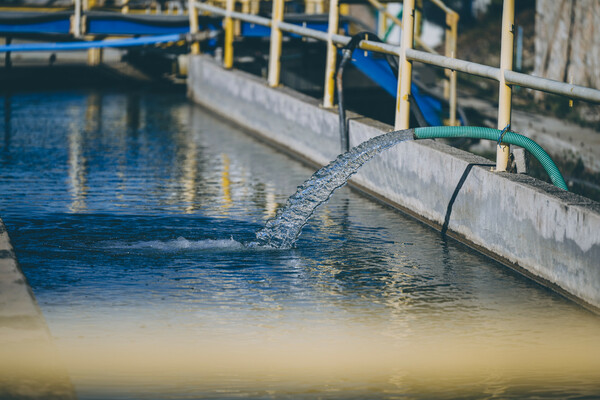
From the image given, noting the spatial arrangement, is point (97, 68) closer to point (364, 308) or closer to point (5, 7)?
point (5, 7)

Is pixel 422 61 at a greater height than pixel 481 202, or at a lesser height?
greater

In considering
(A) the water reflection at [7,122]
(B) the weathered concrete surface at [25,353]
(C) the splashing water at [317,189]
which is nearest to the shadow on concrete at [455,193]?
(C) the splashing water at [317,189]

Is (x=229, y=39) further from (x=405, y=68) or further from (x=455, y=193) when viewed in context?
(x=455, y=193)

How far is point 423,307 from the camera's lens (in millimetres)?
7145

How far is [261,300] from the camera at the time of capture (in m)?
7.21

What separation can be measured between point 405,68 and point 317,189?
1.91m

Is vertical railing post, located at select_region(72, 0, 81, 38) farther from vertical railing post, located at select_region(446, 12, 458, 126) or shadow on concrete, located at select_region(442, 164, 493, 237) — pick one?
shadow on concrete, located at select_region(442, 164, 493, 237)

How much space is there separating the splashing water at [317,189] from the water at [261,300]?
0.50 feet

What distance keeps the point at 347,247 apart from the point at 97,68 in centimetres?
1650

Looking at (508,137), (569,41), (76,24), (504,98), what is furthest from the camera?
(76,24)

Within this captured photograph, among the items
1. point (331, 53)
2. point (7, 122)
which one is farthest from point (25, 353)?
point (7, 122)

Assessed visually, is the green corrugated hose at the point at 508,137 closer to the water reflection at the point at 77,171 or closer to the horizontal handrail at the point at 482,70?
the horizontal handrail at the point at 482,70

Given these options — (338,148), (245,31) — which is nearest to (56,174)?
(338,148)

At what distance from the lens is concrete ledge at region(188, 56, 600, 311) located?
7.31 m
